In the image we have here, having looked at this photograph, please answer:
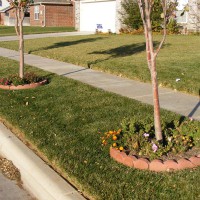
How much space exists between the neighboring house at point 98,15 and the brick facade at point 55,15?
11.5 m

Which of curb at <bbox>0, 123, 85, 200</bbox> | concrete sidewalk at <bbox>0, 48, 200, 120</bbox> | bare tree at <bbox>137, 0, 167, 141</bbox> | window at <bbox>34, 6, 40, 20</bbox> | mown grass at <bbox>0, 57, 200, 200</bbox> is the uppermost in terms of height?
window at <bbox>34, 6, 40, 20</bbox>

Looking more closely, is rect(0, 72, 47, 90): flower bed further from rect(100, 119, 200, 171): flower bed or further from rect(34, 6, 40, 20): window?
rect(34, 6, 40, 20): window

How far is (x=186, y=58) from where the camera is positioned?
13438 millimetres

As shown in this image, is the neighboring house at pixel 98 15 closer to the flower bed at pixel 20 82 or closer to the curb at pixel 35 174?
the flower bed at pixel 20 82

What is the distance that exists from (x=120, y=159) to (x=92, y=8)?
29.6 m

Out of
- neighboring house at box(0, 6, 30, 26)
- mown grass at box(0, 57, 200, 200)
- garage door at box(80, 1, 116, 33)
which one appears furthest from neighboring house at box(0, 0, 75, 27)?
mown grass at box(0, 57, 200, 200)

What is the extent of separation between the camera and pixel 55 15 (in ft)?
152

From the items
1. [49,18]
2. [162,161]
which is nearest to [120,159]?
[162,161]

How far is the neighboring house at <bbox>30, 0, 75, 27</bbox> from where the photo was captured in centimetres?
4506

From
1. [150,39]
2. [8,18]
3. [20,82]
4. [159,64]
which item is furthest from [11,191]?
[8,18]

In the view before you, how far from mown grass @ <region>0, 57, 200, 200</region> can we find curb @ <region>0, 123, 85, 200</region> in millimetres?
150

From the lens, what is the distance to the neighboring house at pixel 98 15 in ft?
98.8

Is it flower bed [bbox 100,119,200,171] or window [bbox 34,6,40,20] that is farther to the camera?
window [bbox 34,6,40,20]

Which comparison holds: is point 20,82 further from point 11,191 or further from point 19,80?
point 11,191
